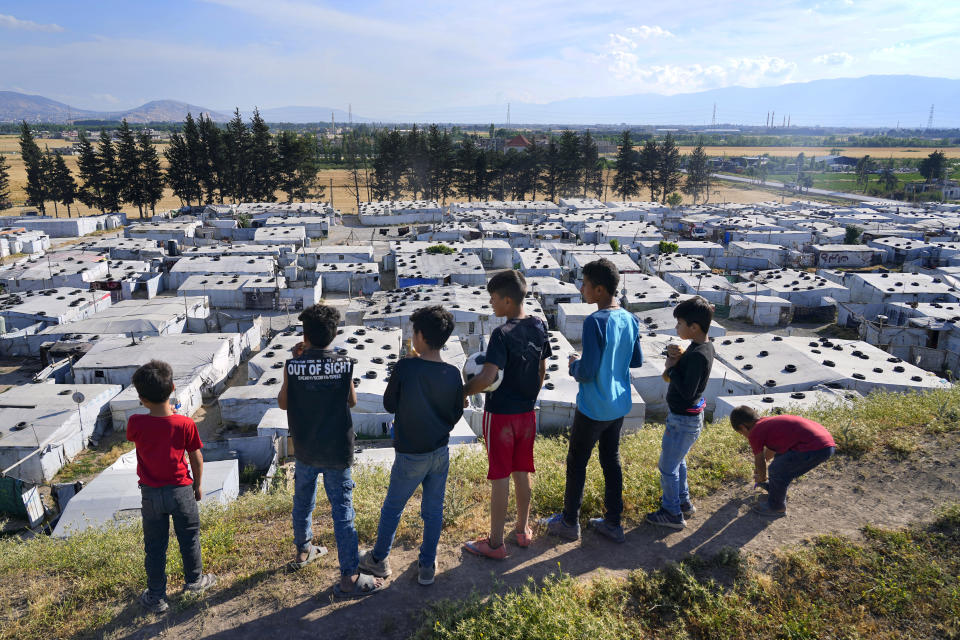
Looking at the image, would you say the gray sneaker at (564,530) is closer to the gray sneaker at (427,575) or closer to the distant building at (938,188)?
the gray sneaker at (427,575)

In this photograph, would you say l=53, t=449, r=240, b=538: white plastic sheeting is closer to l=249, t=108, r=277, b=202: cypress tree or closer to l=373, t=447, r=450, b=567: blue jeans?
l=373, t=447, r=450, b=567: blue jeans

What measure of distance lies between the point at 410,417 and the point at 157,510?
8.40ft

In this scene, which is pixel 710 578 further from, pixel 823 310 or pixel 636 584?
pixel 823 310

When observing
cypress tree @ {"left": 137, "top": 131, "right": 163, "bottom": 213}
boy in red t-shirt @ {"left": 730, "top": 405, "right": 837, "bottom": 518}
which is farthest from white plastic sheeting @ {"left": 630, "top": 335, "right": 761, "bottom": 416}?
cypress tree @ {"left": 137, "top": 131, "right": 163, "bottom": 213}

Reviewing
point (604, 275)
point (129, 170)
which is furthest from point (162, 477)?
point (129, 170)

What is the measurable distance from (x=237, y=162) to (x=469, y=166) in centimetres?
2920

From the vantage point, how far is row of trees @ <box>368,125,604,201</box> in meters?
74.0

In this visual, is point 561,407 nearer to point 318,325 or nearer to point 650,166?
point 318,325

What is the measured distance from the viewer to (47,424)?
15711mm

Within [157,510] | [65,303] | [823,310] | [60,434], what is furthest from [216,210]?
[157,510]

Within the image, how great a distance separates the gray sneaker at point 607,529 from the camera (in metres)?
5.63

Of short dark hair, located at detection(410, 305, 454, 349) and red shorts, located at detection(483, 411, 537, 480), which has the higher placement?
short dark hair, located at detection(410, 305, 454, 349)

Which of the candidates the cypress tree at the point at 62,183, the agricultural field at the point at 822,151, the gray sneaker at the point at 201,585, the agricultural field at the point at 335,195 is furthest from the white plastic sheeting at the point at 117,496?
the agricultural field at the point at 822,151

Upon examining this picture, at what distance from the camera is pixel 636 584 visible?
4.98 m
